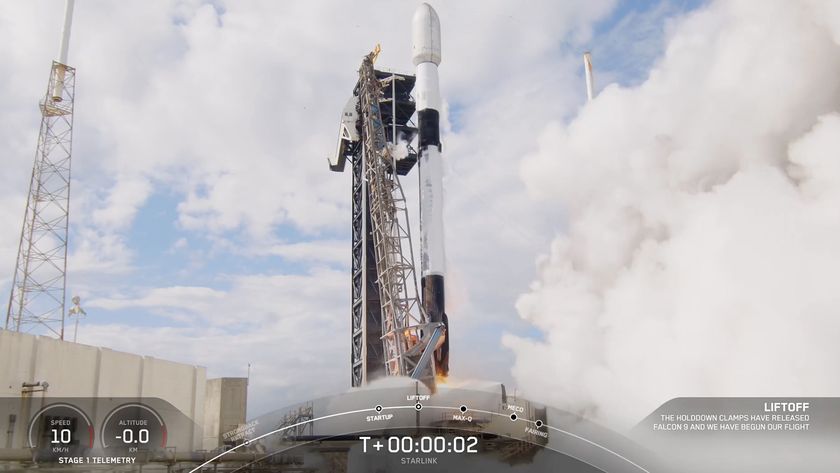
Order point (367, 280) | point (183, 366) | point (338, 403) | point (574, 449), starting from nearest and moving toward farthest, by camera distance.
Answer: point (574, 449), point (183, 366), point (338, 403), point (367, 280)

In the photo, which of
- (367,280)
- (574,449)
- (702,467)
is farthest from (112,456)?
(367,280)

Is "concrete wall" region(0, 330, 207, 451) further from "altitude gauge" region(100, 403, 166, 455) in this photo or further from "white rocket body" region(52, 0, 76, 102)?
"white rocket body" region(52, 0, 76, 102)

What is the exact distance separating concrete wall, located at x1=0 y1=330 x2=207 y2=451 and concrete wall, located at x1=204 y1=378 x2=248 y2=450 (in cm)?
62

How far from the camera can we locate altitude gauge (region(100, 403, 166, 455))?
26.2 m

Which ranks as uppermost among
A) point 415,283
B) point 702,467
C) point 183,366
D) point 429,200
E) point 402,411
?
point 429,200

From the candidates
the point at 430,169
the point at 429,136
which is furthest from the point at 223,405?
the point at 429,136

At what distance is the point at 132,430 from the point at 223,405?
23.2 feet

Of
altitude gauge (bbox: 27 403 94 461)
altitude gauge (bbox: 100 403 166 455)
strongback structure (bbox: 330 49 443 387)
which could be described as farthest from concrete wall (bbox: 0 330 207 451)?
strongback structure (bbox: 330 49 443 387)

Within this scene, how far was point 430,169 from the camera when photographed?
4550 cm

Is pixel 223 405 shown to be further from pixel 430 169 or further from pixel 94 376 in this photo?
pixel 430 169

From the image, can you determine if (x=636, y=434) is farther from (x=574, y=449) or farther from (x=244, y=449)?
(x=244, y=449)

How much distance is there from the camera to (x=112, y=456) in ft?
81.0

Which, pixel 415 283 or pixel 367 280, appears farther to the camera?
pixel 367 280

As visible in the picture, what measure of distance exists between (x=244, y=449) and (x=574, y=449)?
556 inches
